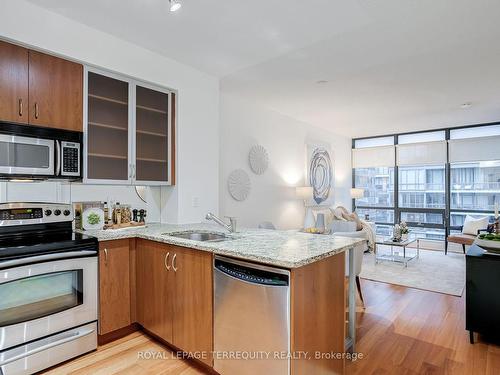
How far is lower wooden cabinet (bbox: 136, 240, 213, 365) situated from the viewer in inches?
79.4

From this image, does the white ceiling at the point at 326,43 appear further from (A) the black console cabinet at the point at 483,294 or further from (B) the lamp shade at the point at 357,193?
(B) the lamp shade at the point at 357,193

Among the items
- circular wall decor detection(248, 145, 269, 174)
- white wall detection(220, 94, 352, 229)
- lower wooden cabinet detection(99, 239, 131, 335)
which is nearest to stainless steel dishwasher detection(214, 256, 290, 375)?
lower wooden cabinet detection(99, 239, 131, 335)

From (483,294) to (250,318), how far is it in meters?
2.01

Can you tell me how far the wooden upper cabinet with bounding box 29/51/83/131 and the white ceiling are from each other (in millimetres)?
392

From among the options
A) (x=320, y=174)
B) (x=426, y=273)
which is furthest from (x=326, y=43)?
(x=320, y=174)

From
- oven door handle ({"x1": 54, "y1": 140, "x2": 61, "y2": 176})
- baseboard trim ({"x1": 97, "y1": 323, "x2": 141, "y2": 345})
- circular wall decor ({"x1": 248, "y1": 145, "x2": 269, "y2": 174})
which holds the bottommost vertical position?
baseboard trim ({"x1": 97, "y1": 323, "x2": 141, "y2": 345})

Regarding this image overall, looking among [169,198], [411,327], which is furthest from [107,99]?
[411,327]

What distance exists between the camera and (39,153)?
2.30m

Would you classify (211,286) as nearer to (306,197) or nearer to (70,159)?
(70,159)

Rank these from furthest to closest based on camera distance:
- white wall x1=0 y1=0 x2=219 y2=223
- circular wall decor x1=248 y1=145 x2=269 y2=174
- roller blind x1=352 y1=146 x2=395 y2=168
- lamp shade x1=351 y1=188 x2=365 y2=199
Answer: roller blind x1=352 y1=146 x2=395 y2=168 < lamp shade x1=351 y1=188 x2=365 y2=199 < circular wall decor x1=248 y1=145 x2=269 y2=174 < white wall x1=0 y1=0 x2=219 y2=223

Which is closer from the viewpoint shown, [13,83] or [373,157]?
[13,83]

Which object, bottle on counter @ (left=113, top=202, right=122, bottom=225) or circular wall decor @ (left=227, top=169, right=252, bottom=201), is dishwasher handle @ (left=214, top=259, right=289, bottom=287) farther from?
circular wall decor @ (left=227, top=169, right=252, bottom=201)

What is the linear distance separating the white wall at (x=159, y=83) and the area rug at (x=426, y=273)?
9.07ft

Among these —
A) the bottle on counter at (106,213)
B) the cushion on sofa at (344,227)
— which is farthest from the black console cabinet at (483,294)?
the bottle on counter at (106,213)
